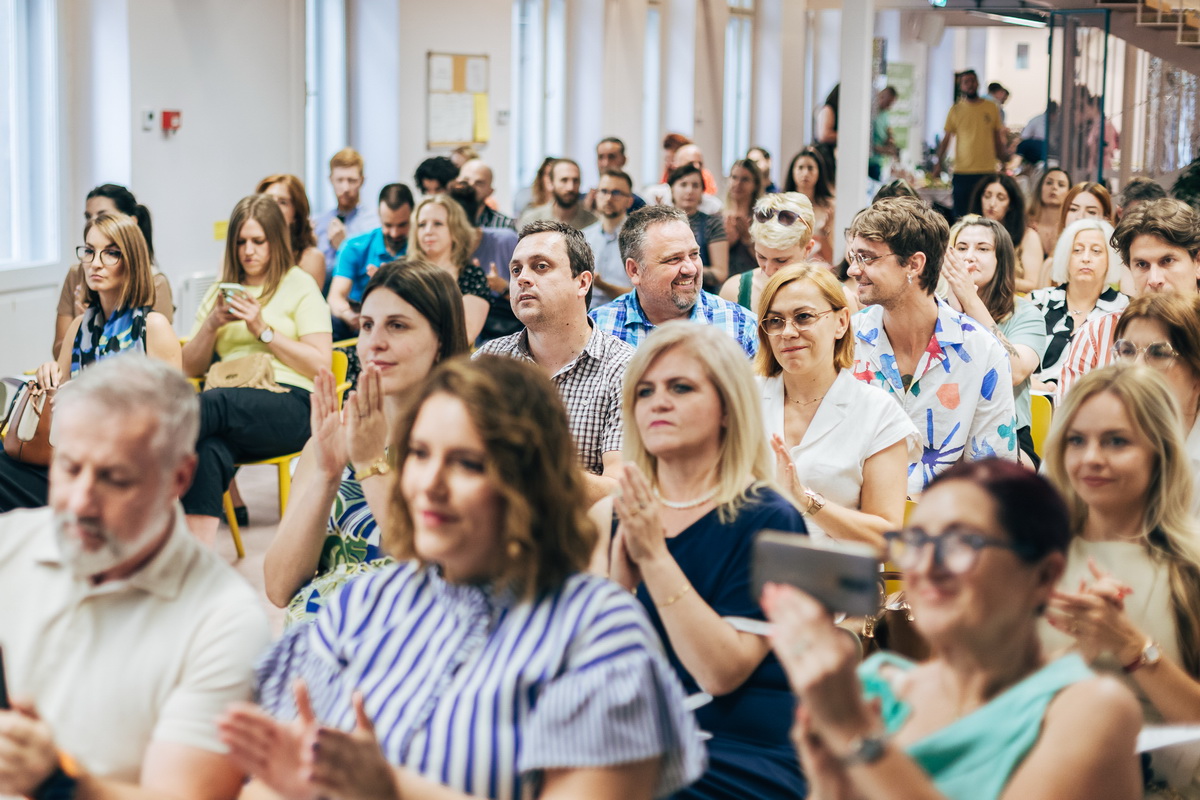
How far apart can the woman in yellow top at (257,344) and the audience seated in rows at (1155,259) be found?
2713 millimetres

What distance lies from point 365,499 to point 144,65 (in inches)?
225

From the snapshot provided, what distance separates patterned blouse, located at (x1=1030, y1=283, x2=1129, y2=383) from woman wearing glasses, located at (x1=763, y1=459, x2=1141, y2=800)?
372 centimetres

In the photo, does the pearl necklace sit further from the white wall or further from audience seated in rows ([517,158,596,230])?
audience seated in rows ([517,158,596,230])

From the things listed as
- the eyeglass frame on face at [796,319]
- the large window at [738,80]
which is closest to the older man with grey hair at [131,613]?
the eyeglass frame on face at [796,319]

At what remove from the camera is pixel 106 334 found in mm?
4891

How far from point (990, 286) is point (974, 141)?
336 inches

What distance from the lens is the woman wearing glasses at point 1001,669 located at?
167 cm

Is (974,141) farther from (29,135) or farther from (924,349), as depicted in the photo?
(924,349)

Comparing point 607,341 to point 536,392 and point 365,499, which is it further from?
point 536,392

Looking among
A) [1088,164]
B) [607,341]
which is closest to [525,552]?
[607,341]

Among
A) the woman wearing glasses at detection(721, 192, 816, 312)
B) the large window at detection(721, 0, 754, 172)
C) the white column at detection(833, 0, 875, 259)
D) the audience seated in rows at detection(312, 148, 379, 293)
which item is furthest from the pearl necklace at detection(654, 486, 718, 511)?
the large window at detection(721, 0, 754, 172)

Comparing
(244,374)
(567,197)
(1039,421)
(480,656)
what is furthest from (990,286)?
(567,197)

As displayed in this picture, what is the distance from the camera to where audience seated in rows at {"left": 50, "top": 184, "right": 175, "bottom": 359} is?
5557 millimetres

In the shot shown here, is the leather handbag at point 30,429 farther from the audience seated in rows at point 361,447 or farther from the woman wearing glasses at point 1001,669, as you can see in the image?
the woman wearing glasses at point 1001,669
